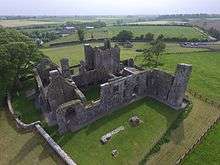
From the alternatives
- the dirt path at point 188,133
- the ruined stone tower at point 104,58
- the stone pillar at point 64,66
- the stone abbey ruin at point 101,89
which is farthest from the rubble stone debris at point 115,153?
the ruined stone tower at point 104,58

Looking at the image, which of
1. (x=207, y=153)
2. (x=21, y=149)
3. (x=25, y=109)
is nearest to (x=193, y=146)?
(x=207, y=153)

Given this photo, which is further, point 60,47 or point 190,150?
point 60,47

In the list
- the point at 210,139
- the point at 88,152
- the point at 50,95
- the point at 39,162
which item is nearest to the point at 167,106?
the point at 210,139

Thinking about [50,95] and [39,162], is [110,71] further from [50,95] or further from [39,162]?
[39,162]

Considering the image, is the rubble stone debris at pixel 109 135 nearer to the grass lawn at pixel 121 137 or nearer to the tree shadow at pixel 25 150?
the grass lawn at pixel 121 137

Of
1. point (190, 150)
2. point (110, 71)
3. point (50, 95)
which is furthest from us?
point (110, 71)

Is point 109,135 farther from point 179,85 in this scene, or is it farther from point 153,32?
point 153,32
